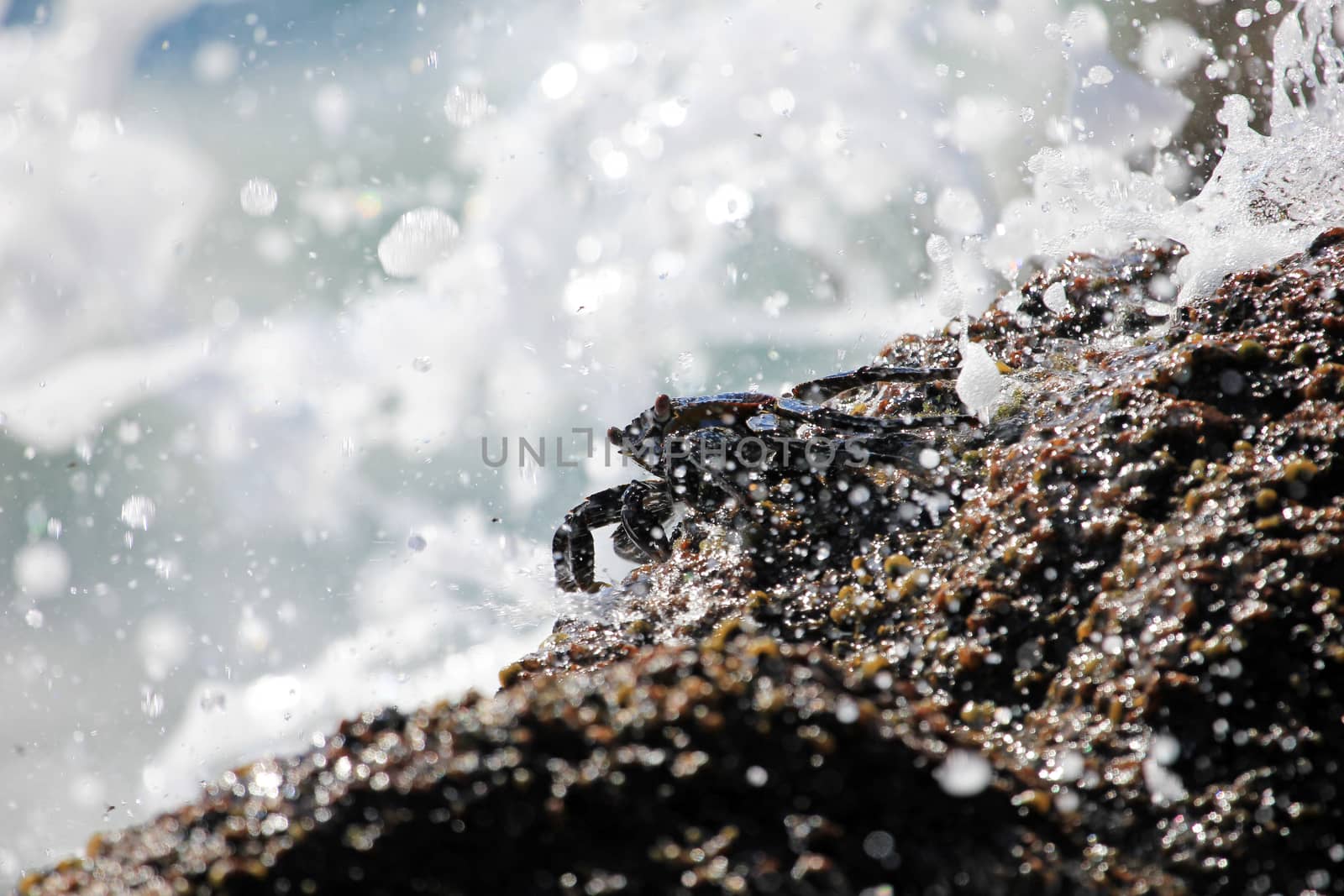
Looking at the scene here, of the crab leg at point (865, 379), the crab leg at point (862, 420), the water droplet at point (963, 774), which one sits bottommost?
the water droplet at point (963, 774)

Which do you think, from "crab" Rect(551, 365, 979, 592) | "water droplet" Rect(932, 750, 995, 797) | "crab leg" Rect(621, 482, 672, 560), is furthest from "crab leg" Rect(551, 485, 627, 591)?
"water droplet" Rect(932, 750, 995, 797)

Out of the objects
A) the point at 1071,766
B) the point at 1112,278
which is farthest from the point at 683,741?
the point at 1112,278

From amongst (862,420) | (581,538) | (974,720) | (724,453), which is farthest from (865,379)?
(974,720)

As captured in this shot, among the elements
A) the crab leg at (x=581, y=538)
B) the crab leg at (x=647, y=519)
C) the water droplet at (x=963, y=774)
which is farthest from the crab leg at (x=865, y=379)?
the water droplet at (x=963, y=774)

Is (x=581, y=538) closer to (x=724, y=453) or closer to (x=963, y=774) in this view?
(x=724, y=453)

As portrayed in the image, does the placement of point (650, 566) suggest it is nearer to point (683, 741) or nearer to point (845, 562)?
point (845, 562)

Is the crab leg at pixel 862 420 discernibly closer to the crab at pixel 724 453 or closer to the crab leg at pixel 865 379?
the crab at pixel 724 453

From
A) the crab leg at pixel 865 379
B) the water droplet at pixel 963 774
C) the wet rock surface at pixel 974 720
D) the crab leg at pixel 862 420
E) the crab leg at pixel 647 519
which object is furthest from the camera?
the crab leg at pixel 647 519
